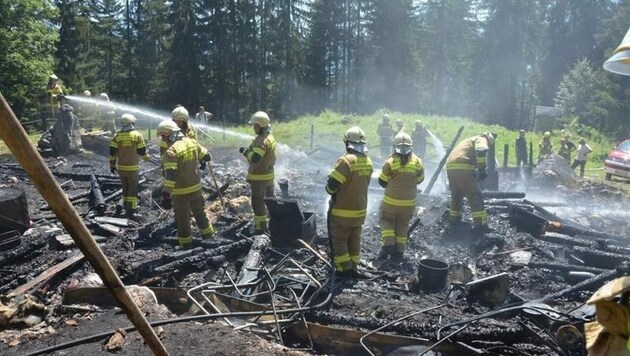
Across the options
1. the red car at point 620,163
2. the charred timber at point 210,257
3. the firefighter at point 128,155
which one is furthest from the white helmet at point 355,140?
the red car at point 620,163

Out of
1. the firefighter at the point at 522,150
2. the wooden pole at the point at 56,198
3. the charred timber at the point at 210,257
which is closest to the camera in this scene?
the wooden pole at the point at 56,198

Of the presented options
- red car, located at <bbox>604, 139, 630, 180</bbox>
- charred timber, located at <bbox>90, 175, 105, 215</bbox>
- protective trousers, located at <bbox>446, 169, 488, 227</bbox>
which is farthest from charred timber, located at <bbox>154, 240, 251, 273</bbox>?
red car, located at <bbox>604, 139, 630, 180</bbox>

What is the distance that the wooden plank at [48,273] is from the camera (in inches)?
227

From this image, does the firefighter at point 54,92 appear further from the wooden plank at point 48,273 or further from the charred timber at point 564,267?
the charred timber at point 564,267

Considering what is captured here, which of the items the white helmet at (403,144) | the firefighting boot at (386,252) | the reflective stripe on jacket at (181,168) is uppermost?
the white helmet at (403,144)

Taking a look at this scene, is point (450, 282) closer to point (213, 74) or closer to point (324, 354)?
point (324, 354)

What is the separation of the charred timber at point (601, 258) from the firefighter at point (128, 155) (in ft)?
27.0

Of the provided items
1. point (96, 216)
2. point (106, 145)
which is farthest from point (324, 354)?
point (106, 145)

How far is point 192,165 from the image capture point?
7.61 metres

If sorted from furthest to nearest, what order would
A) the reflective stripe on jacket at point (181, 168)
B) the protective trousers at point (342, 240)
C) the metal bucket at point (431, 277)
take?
the reflective stripe on jacket at point (181, 168), the protective trousers at point (342, 240), the metal bucket at point (431, 277)

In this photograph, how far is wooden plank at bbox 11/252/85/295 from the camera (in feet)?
18.9

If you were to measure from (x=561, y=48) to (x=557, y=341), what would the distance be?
5027 cm

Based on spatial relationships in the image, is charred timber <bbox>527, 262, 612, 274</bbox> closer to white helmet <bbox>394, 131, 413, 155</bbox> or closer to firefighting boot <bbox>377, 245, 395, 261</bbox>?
firefighting boot <bbox>377, 245, 395, 261</bbox>

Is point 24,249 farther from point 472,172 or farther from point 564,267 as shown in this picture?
point 564,267
